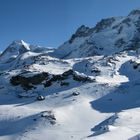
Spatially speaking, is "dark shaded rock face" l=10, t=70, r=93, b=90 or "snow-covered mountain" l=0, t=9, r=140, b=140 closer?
"snow-covered mountain" l=0, t=9, r=140, b=140

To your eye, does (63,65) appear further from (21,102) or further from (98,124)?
(98,124)

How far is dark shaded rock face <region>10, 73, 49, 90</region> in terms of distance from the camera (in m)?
76.9

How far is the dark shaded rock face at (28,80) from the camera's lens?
76.9m

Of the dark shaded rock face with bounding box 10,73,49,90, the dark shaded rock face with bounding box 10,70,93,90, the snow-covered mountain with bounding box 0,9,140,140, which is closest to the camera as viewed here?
the snow-covered mountain with bounding box 0,9,140,140

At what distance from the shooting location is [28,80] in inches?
3071

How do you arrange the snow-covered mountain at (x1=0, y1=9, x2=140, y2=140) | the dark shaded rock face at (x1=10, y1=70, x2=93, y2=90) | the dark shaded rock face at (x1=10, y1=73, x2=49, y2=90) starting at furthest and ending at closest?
the dark shaded rock face at (x1=10, y1=73, x2=49, y2=90) → the dark shaded rock face at (x1=10, y1=70, x2=93, y2=90) → the snow-covered mountain at (x1=0, y1=9, x2=140, y2=140)

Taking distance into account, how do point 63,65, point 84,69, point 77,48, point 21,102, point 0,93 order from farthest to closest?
point 77,48 → point 63,65 → point 84,69 → point 0,93 → point 21,102

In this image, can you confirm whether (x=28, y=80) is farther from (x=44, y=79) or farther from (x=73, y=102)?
(x=73, y=102)

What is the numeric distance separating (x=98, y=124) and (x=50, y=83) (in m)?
23.8

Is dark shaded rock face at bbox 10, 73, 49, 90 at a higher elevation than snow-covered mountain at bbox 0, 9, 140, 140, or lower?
higher

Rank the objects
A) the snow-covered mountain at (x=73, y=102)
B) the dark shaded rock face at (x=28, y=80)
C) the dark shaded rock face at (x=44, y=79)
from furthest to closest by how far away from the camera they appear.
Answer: the dark shaded rock face at (x=28, y=80) → the dark shaded rock face at (x=44, y=79) → the snow-covered mountain at (x=73, y=102)

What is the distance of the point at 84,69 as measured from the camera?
3585 inches

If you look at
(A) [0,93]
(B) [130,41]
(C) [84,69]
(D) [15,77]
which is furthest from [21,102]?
(B) [130,41]

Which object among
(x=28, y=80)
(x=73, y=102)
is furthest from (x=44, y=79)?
(x=73, y=102)
